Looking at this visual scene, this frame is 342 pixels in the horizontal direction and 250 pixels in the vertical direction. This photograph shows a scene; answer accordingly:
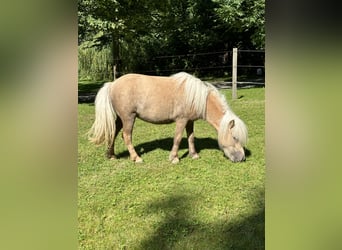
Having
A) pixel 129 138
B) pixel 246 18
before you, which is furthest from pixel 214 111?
pixel 246 18

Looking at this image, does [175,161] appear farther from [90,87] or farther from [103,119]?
[90,87]

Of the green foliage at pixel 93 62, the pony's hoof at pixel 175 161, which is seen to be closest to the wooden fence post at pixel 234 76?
the pony's hoof at pixel 175 161

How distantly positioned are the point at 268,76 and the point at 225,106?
807 mm

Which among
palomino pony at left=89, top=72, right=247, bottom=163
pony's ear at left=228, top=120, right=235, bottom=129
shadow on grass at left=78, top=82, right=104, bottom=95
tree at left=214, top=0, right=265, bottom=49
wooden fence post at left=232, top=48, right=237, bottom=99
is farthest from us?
pony's ear at left=228, top=120, right=235, bottom=129

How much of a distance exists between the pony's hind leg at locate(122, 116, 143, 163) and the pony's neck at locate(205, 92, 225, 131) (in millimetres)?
371

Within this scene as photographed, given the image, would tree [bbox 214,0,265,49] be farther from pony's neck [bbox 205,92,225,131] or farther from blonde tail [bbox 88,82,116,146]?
blonde tail [bbox 88,82,116,146]

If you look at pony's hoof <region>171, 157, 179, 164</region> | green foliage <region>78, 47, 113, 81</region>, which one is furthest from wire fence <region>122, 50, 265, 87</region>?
pony's hoof <region>171, 157, 179, 164</region>

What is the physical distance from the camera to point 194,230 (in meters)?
1.48

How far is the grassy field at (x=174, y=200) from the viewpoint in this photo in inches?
54.9

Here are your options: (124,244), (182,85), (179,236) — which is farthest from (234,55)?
(124,244)

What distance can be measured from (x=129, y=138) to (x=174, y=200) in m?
0.34

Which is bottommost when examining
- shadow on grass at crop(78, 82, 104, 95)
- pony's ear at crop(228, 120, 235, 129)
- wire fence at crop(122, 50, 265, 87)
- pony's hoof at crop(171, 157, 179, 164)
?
pony's hoof at crop(171, 157, 179, 164)

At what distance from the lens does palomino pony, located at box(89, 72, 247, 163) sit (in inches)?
63.2
